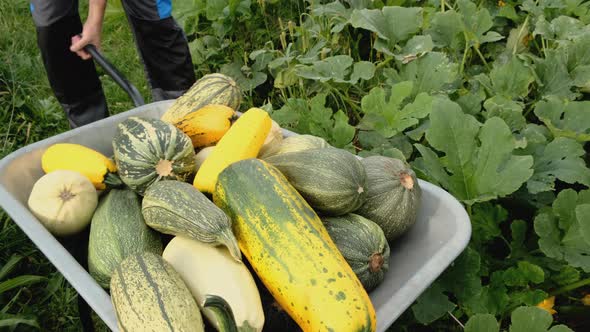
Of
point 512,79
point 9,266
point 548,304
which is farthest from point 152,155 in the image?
point 512,79

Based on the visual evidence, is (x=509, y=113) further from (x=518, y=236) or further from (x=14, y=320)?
(x=14, y=320)

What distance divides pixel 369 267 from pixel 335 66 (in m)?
1.43

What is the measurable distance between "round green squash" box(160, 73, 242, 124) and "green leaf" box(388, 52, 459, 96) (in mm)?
821

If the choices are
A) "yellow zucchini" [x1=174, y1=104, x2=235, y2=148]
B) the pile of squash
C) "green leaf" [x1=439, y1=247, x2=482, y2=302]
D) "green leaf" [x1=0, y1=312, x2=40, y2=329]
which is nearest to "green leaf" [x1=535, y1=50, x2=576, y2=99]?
"green leaf" [x1=439, y1=247, x2=482, y2=302]

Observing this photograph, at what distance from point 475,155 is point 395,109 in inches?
19.3

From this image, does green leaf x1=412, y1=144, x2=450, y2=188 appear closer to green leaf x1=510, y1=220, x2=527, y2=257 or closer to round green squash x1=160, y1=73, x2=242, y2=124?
green leaf x1=510, y1=220, x2=527, y2=257

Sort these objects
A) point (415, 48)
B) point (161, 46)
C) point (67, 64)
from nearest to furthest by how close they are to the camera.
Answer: point (415, 48) → point (67, 64) → point (161, 46)

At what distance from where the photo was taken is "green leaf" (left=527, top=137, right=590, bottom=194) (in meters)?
1.93

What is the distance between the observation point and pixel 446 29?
107 inches

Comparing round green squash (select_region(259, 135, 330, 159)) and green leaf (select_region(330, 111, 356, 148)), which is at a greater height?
round green squash (select_region(259, 135, 330, 159))

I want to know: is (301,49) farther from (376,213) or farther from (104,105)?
(376,213)

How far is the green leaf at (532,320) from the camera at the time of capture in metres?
1.43

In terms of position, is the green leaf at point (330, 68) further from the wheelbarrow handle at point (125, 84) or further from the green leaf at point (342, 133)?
the wheelbarrow handle at point (125, 84)

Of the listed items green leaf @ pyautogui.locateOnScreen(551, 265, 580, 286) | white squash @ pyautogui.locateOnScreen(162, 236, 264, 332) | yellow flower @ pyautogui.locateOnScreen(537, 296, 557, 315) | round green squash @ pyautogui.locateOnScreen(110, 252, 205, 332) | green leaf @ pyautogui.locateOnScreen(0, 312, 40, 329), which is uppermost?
round green squash @ pyautogui.locateOnScreen(110, 252, 205, 332)
